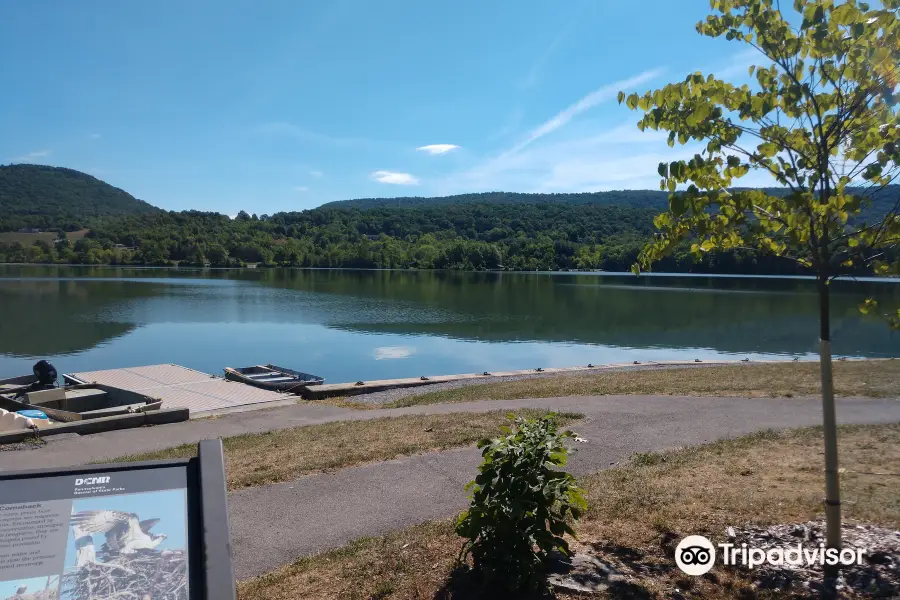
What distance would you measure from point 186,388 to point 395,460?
1229 centimetres

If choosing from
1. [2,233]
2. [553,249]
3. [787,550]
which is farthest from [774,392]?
[2,233]

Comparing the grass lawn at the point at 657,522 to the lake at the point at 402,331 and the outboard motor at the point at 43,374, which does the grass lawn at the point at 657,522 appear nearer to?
the outboard motor at the point at 43,374

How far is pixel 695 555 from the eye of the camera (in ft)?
13.2

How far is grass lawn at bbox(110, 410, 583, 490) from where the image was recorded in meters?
7.26

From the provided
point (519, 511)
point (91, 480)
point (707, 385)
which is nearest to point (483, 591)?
point (519, 511)

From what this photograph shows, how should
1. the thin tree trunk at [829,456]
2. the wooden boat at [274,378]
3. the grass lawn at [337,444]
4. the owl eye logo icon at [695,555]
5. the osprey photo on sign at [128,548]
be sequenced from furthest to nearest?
1. the wooden boat at [274,378]
2. the grass lawn at [337,444]
3. the owl eye logo icon at [695,555]
4. the thin tree trunk at [829,456]
5. the osprey photo on sign at [128,548]

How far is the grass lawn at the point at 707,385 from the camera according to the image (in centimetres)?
1185

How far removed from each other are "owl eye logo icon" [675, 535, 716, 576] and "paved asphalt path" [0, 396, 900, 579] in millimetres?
2063

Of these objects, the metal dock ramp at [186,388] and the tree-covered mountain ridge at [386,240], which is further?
the tree-covered mountain ridge at [386,240]

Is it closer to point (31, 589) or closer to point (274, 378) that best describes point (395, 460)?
point (31, 589)

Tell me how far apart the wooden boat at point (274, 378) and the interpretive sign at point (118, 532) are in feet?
47.0

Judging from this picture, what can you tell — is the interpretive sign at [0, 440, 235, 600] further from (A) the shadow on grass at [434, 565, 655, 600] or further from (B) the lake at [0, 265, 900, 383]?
(B) the lake at [0, 265, 900, 383]

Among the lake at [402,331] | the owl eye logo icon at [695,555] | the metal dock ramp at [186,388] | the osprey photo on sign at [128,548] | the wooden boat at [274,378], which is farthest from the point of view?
→ the lake at [402,331]

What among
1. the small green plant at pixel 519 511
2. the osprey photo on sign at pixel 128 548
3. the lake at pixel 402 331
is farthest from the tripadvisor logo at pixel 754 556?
the lake at pixel 402 331
